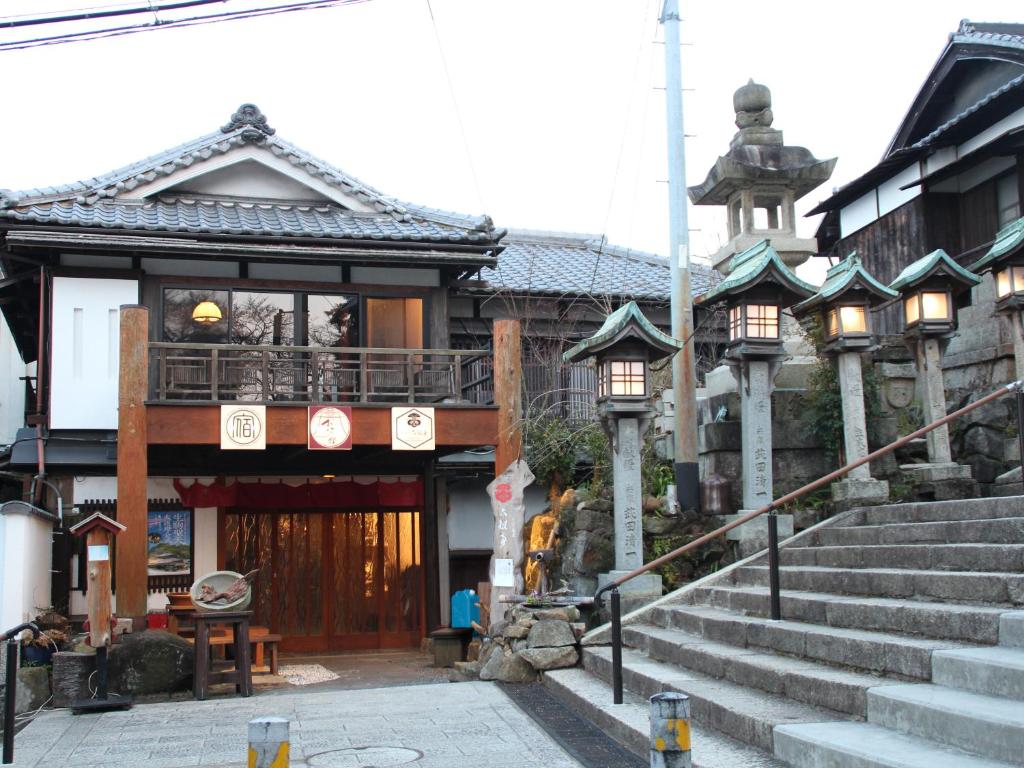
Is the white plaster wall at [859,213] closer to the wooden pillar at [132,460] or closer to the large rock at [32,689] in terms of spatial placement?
the wooden pillar at [132,460]

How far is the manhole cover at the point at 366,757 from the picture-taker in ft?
29.9

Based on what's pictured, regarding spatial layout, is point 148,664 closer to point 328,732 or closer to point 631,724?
point 328,732

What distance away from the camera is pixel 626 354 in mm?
13984

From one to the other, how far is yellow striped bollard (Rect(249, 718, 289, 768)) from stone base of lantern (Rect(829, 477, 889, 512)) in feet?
30.2

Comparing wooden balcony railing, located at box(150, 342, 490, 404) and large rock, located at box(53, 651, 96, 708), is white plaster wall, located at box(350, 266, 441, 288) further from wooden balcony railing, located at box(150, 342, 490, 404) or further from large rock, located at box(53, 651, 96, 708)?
large rock, located at box(53, 651, 96, 708)

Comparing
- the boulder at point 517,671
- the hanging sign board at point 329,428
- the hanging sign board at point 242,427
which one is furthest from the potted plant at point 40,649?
the boulder at point 517,671

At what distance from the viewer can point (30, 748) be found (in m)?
10.5

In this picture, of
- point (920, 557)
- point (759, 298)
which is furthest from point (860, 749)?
point (759, 298)

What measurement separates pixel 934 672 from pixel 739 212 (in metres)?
9.86

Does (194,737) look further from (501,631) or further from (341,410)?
(341,410)

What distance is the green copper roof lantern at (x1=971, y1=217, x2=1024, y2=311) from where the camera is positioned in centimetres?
1241

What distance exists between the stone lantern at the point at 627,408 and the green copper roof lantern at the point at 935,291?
316 cm

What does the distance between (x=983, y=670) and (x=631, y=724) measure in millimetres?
3384

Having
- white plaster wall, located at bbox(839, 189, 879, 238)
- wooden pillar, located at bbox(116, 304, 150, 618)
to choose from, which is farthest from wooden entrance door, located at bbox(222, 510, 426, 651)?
white plaster wall, located at bbox(839, 189, 879, 238)
